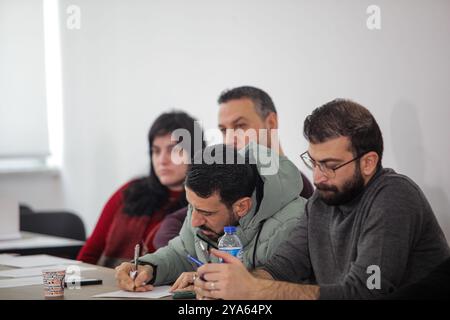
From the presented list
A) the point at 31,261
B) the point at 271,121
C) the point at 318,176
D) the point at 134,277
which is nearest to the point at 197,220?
the point at 134,277

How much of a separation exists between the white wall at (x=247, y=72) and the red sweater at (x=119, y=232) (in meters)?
0.68

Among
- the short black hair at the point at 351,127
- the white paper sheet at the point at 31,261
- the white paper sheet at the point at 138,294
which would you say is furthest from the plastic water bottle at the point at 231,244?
the white paper sheet at the point at 31,261

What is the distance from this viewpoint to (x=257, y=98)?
3.21 meters

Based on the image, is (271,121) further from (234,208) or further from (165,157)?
(234,208)

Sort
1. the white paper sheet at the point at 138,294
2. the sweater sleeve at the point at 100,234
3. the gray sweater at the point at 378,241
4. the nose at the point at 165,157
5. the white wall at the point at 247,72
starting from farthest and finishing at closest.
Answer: the sweater sleeve at the point at 100,234 < the nose at the point at 165,157 < the white wall at the point at 247,72 < the white paper sheet at the point at 138,294 < the gray sweater at the point at 378,241

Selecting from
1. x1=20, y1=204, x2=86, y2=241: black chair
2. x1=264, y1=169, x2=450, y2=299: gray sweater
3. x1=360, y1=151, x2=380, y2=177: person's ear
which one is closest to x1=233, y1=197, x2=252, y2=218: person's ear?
x1=264, y1=169, x2=450, y2=299: gray sweater

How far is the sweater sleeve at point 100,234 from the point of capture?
388 cm

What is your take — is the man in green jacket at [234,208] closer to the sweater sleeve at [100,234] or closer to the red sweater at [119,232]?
the red sweater at [119,232]

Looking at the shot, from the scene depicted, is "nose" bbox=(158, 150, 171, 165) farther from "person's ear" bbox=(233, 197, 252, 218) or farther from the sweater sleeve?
"person's ear" bbox=(233, 197, 252, 218)

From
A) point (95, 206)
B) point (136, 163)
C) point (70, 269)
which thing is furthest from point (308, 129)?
point (95, 206)

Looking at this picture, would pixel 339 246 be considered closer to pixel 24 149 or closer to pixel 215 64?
pixel 215 64

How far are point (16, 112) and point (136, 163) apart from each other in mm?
1334

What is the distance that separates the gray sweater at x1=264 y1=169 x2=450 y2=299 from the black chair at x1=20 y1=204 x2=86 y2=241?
8.05 feet

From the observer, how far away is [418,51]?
8.95 ft
